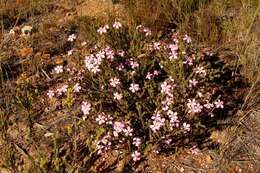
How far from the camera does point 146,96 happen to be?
3.65 meters

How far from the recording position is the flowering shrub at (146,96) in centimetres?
334

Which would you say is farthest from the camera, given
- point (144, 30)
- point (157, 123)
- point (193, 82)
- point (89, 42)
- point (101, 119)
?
point (89, 42)

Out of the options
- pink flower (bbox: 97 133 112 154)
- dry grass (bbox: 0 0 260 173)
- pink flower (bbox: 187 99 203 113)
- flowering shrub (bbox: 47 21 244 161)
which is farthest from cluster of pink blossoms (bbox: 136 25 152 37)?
pink flower (bbox: 97 133 112 154)

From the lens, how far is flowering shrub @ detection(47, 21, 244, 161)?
3342 mm

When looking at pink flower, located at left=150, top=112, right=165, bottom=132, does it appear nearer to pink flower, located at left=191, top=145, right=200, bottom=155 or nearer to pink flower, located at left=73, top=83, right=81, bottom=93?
pink flower, located at left=191, top=145, right=200, bottom=155

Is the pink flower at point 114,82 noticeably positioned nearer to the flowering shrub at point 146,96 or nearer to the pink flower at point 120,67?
the flowering shrub at point 146,96

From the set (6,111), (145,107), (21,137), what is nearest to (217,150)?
(145,107)

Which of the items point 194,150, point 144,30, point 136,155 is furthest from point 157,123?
point 144,30

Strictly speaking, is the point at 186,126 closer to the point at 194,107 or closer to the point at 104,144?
the point at 194,107

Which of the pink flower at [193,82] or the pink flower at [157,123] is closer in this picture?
the pink flower at [157,123]

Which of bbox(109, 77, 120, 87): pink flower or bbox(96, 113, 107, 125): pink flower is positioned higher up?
bbox(109, 77, 120, 87): pink flower

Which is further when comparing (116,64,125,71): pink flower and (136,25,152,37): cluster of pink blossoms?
(136,25,152,37): cluster of pink blossoms

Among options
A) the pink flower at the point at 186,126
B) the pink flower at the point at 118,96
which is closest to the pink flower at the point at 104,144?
the pink flower at the point at 118,96

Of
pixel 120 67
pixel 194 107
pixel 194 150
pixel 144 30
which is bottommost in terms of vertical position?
pixel 194 150
